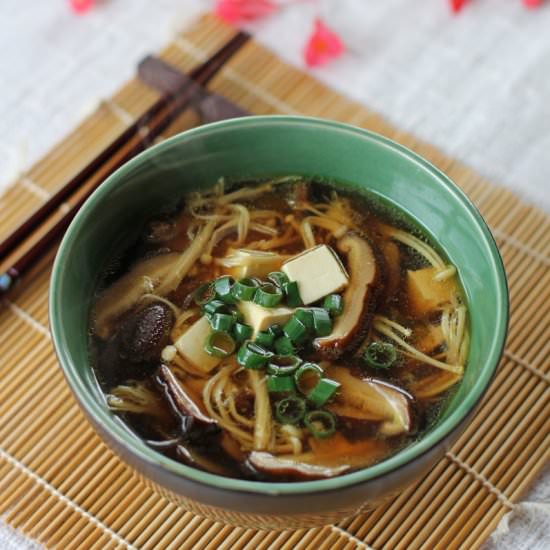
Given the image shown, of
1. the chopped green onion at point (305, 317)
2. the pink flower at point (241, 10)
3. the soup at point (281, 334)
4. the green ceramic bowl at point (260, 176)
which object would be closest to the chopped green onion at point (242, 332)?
the soup at point (281, 334)

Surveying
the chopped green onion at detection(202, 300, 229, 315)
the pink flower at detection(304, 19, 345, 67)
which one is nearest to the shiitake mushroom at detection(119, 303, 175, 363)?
the chopped green onion at detection(202, 300, 229, 315)

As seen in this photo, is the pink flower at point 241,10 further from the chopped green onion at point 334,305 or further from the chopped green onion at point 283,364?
the chopped green onion at point 283,364

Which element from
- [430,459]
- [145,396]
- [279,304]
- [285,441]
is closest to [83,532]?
[145,396]

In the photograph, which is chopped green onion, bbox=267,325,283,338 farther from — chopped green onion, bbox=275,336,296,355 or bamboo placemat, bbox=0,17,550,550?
bamboo placemat, bbox=0,17,550,550

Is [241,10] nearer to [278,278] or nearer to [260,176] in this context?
[260,176]

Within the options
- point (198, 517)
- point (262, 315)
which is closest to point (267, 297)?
point (262, 315)
